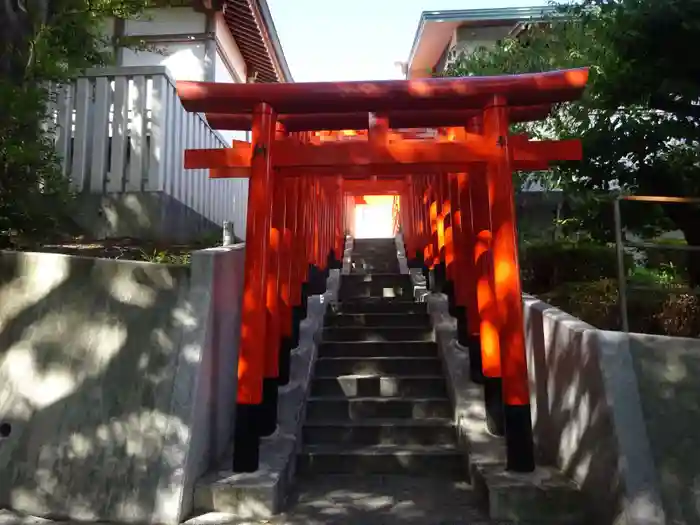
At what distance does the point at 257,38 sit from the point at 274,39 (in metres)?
0.37

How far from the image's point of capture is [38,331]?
445 cm

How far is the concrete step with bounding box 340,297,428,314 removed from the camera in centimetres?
783

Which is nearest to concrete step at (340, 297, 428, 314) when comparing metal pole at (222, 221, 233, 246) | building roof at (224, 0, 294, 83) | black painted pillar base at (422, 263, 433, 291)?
black painted pillar base at (422, 263, 433, 291)

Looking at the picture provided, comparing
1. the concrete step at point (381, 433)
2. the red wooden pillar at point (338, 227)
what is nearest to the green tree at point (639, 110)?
the concrete step at point (381, 433)

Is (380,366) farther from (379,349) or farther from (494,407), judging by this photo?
(494,407)

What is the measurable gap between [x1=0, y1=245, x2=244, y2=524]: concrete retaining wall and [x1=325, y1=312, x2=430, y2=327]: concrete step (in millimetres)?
2984

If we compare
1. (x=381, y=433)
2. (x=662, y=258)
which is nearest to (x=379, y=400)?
(x=381, y=433)

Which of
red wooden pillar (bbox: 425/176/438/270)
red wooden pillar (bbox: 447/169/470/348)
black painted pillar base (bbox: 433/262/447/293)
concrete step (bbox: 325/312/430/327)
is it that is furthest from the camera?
red wooden pillar (bbox: 425/176/438/270)

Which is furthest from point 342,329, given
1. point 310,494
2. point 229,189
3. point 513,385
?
point 229,189

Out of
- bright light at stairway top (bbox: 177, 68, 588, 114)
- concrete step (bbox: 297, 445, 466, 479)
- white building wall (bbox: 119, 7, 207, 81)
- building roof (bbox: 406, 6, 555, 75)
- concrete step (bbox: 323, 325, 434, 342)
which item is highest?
building roof (bbox: 406, 6, 555, 75)

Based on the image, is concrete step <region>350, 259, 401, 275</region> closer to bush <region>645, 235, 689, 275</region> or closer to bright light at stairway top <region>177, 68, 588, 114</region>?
bush <region>645, 235, 689, 275</region>

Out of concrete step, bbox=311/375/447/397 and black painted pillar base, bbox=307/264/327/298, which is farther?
black painted pillar base, bbox=307/264/327/298

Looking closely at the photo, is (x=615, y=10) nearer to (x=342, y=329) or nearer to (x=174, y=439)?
(x=342, y=329)

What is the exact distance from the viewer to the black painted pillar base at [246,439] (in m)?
4.34
